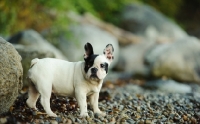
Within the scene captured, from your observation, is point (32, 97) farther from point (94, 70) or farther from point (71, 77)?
point (94, 70)

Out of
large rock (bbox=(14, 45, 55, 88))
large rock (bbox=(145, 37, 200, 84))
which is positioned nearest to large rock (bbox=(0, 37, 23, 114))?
large rock (bbox=(14, 45, 55, 88))

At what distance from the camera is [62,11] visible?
1230cm

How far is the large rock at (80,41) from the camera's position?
1311 cm

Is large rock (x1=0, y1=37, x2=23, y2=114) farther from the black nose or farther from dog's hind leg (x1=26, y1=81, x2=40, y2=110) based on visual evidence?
the black nose

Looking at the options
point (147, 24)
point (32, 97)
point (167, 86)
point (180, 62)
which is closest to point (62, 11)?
point (167, 86)

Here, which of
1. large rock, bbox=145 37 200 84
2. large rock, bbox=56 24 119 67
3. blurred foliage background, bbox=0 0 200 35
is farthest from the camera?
large rock, bbox=56 24 119 67

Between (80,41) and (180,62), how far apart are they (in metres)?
3.76

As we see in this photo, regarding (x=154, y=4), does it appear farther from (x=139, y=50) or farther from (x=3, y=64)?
(x=3, y=64)

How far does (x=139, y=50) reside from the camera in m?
16.0

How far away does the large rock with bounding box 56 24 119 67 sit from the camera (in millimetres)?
13109

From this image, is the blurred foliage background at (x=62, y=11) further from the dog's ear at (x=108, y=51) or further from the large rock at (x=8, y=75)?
the dog's ear at (x=108, y=51)

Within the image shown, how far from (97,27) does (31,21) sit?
10.9ft

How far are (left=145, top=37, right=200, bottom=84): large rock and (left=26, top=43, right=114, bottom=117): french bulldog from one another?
774 centimetres

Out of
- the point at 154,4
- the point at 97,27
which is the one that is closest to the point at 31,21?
the point at 97,27
